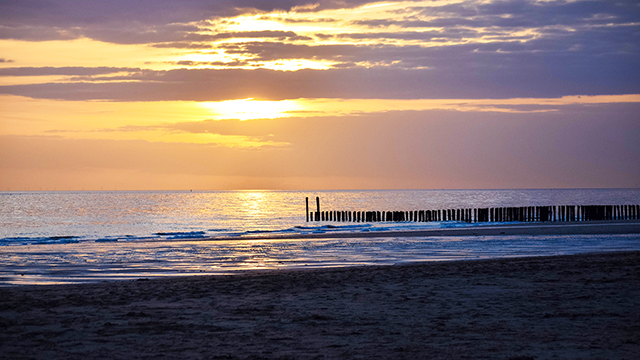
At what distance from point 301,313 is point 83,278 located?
8.92 m

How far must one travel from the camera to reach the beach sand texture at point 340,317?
23.6 ft

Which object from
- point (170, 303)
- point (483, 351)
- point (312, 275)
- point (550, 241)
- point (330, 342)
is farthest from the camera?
point (550, 241)

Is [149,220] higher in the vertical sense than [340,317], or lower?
lower

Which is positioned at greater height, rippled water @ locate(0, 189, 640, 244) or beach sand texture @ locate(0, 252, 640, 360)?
beach sand texture @ locate(0, 252, 640, 360)

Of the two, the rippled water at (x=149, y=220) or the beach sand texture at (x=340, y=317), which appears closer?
the beach sand texture at (x=340, y=317)

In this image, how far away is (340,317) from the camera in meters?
9.25

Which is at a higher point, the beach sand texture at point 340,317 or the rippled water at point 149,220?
the beach sand texture at point 340,317

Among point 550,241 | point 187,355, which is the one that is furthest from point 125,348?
point 550,241

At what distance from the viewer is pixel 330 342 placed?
7.61m

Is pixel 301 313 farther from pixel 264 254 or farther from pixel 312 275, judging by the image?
pixel 264 254

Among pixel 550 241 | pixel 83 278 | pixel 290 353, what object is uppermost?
pixel 290 353

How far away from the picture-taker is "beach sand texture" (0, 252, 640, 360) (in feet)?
23.6

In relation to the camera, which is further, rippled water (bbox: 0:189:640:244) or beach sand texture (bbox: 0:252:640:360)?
rippled water (bbox: 0:189:640:244)

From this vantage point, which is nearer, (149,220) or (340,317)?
(340,317)
